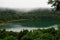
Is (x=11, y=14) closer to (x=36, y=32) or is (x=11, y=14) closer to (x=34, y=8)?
(x=34, y=8)

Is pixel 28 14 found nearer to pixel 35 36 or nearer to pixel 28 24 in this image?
pixel 28 24

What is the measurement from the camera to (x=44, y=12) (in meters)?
22.8

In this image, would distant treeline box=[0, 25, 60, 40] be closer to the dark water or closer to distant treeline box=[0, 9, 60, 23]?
the dark water

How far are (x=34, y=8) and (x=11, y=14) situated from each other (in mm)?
3225

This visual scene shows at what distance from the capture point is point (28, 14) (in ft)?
73.1

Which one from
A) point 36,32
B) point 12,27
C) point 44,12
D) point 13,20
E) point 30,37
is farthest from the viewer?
point 44,12

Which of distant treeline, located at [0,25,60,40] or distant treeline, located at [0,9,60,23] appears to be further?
distant treeline, located at [0,9,60,23]

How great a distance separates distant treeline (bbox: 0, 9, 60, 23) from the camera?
21.1 metres

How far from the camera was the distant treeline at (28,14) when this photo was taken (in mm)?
21141

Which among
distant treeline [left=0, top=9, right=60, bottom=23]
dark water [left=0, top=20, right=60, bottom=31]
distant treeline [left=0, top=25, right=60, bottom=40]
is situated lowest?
dark water [left=0, top=20, right=60, bottom=31]

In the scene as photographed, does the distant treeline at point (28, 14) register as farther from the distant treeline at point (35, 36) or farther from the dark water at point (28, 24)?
the distant treeline at point (35, 36)

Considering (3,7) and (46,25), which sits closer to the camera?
(46,25)

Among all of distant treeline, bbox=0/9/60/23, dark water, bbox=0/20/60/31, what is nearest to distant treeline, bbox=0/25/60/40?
dark water, bbox=0/20/60/31

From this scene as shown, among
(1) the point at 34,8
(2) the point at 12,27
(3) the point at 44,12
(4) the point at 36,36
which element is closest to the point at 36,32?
(4) the point at 36,36
